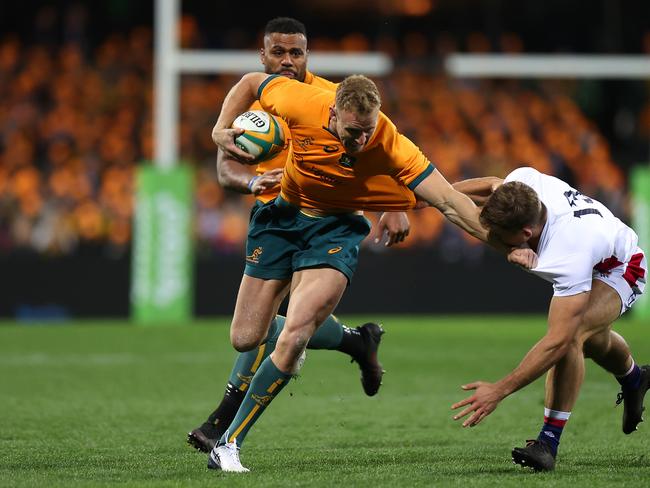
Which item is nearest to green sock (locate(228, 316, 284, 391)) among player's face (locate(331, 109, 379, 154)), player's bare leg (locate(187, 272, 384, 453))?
player's bare leg (locate(187, 272, 384, 453))

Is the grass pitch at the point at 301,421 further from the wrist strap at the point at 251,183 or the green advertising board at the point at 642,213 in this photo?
the green advertising board at the point at 642,213

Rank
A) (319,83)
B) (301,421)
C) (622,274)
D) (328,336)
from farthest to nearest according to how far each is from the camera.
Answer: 1. (301,421)
2. (328,336)
3. (319,83)
4. (622,274)

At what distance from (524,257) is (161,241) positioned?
10.4 meters

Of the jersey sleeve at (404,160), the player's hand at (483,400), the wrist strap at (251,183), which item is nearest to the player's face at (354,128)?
the jersey sleeve at (404,160)

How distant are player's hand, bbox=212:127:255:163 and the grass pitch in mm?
1446

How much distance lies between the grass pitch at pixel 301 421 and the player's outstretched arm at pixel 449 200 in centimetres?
112

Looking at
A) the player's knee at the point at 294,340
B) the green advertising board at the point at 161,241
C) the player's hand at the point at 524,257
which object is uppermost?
the player's hand at the point at 524,257

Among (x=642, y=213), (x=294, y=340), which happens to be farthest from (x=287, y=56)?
(x=642, y=213)

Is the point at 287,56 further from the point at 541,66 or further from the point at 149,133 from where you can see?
the point at 149,133

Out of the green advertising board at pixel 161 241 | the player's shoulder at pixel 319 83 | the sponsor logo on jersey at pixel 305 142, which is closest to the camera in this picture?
the sponsor logo on jersey at pixel 305 142

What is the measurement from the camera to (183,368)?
10727 mm

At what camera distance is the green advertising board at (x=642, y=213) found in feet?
53.7

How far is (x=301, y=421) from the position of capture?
7547mm

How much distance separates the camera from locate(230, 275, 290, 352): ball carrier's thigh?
6.05m
